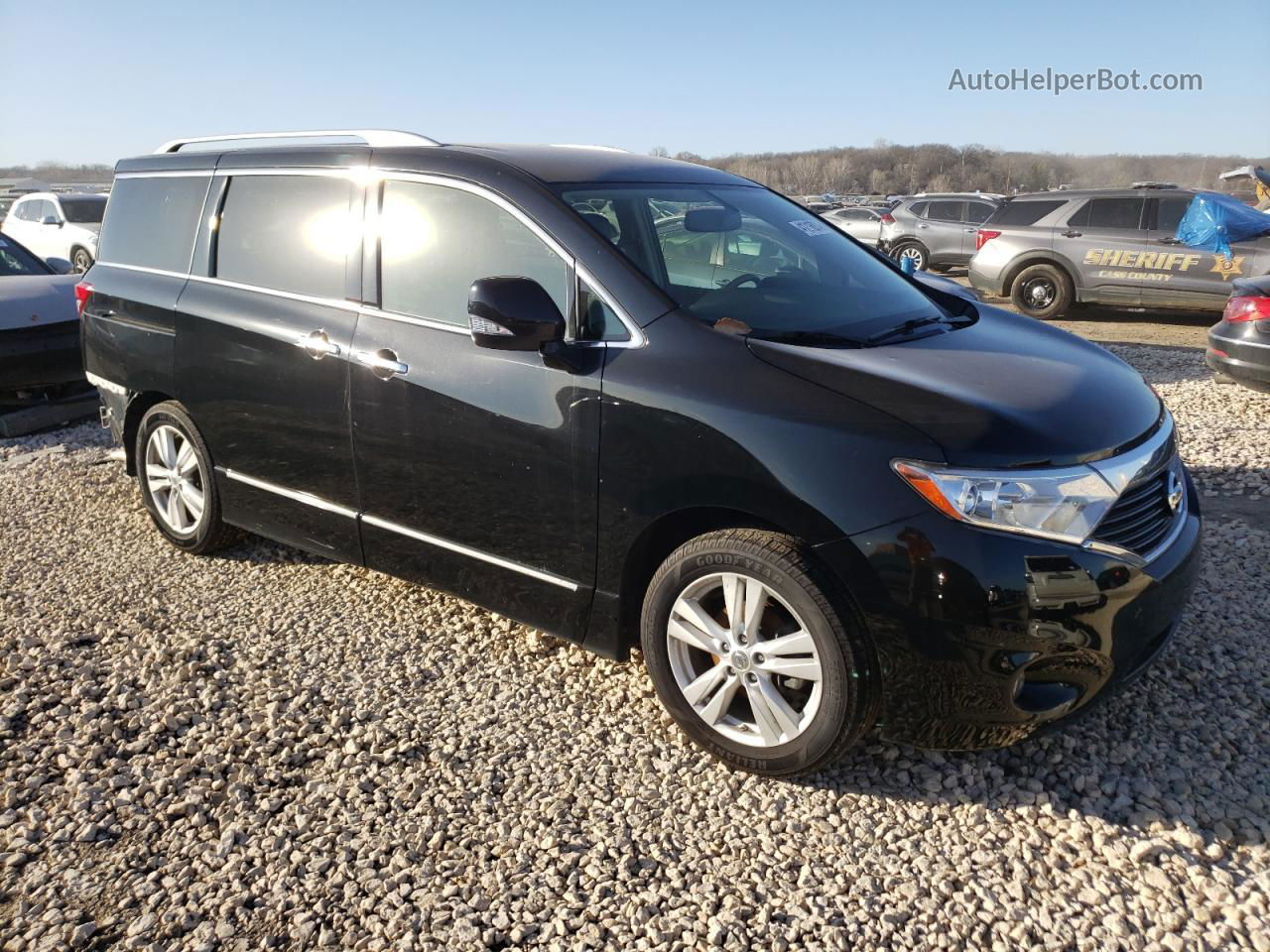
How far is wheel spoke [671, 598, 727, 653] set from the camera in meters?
2.96

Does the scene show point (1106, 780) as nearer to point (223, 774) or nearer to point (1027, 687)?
point (1027, 687)

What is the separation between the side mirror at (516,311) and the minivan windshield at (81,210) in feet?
58.4

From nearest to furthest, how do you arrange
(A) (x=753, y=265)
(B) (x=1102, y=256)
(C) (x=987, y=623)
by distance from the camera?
(C) (x=987, y=623)
(A) (x=753, y=265)
(B) (x=1102, y=256)

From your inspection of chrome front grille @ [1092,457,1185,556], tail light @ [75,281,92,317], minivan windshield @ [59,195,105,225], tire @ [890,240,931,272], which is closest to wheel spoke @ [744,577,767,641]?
chrome front grille @ [1092,457,1185,556]

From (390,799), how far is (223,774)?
0.58 meters

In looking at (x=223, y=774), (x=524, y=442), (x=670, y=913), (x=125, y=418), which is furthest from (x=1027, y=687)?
(x=125, y=418)

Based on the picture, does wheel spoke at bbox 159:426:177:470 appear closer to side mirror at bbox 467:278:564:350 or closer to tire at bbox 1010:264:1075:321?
side mirror at bbox 467:278:564:350

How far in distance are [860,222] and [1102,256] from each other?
11.1 metres

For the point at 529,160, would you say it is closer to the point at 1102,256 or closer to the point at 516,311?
the point at 516,311

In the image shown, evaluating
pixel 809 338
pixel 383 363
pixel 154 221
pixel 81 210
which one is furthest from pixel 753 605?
pixel 81 210

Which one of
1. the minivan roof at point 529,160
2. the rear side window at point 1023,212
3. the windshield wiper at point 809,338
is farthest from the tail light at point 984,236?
the windshield wiper at point 809,338

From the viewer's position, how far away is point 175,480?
15.5ft

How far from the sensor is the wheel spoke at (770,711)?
2.88 metres

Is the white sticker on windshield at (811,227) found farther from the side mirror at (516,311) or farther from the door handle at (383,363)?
the door handle at (383,363)
